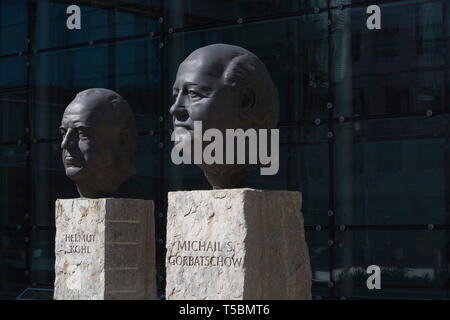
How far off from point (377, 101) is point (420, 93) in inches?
20.8

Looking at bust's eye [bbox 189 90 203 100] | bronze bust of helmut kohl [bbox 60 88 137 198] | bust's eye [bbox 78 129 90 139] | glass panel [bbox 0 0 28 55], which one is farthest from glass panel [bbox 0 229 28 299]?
bust's eye [bbox 189 90 203 100]

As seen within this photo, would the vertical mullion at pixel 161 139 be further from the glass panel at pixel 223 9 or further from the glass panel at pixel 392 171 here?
the glass panel at pixel 392 171

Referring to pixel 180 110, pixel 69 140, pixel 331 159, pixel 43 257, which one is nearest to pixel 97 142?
pixel 69 140

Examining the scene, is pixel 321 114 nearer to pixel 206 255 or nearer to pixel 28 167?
pixel 206 255

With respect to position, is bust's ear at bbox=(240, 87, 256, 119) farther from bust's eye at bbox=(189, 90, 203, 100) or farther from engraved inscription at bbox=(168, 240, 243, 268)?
engraved inscription at bbox=(168, 240, 243, 268)

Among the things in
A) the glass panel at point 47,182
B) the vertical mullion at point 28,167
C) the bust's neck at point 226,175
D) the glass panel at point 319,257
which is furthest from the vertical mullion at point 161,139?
the bust's neck at point 226,175

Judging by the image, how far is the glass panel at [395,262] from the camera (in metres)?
10.1

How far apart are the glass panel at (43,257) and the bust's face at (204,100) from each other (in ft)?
21.0

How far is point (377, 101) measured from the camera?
10727mm

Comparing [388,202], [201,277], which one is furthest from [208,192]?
[388,202]

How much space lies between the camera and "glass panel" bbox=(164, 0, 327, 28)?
11.4m

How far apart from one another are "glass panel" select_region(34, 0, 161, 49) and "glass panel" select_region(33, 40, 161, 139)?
0.17 meters

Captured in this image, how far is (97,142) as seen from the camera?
9.15m

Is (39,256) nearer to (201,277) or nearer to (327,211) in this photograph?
(327,211)
